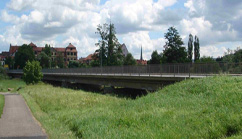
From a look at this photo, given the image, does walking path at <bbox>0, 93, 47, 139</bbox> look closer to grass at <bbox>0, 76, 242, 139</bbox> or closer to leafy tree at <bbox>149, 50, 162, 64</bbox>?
grass at <bbox>0, 76, 242, 139</bbox>

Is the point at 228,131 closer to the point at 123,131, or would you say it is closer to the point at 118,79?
the point at 123,131

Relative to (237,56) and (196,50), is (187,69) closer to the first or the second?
(237,56)

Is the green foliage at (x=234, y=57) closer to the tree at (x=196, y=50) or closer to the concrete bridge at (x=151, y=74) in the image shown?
the concrete bridge at (x=151, y=74)

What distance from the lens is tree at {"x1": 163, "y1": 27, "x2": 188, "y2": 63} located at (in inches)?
2977

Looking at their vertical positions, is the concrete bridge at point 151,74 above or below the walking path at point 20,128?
above

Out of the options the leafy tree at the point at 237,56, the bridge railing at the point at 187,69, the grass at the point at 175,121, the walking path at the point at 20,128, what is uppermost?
the leafy tree at the point at 237,56

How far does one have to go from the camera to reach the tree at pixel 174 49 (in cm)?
7562

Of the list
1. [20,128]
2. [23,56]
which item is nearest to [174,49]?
[20,128]

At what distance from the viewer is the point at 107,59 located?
8181cm

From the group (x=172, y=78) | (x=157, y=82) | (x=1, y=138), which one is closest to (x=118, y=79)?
(x=157, y=82)

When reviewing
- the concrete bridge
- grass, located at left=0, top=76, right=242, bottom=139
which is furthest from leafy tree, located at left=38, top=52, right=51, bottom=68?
grass, located at left=0, top=76, right=242, bottom=139

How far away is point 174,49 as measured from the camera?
Answer: 76312 mm

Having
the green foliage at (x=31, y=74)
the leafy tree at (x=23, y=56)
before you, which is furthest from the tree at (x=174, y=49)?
the leafy tree at (x=23, y=56)

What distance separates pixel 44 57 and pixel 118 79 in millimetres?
95400
